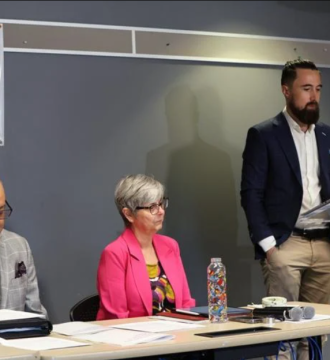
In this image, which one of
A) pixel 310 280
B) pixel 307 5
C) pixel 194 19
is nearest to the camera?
pixel 310 280

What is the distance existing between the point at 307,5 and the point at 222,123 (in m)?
1.10

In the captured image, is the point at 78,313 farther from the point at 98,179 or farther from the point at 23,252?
the point at 98,179

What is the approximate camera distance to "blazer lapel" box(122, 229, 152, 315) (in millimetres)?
3559

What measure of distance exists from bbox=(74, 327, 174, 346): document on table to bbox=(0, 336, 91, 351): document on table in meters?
0.10

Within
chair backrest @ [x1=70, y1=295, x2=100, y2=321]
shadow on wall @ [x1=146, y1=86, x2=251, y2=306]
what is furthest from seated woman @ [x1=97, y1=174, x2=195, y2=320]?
shadow on wall @ [x1=146, y1=86, x2=251, y2=306]

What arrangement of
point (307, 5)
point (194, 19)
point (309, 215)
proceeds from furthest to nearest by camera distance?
1. point (307, 5)
2. point (194, 19)
3. point (309, 215)

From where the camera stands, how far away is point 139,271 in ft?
11.9

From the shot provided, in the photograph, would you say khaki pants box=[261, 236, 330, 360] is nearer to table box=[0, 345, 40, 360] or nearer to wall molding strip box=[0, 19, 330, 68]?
wall molding strip box=[0, 19, 330, 68]

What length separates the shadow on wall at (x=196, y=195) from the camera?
498cm

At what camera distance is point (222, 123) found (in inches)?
203

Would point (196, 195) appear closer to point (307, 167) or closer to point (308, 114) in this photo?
point (307, 167)

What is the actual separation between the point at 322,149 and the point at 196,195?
923 mm

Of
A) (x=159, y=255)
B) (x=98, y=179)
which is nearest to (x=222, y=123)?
(x=98, y=179)

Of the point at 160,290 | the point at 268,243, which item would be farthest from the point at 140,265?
the point at 268,243
